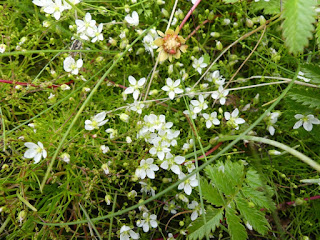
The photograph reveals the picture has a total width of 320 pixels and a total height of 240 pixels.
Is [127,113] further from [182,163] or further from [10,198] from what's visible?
[10,198]

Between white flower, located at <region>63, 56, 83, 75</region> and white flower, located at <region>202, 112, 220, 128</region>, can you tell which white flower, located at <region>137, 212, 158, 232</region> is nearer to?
white flower, located at <region>202, 112, 220, 128</region>

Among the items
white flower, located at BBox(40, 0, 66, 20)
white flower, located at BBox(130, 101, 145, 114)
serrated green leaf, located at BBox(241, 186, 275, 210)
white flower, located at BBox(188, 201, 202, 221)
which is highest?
white flower, located at BBox(40, 0, 66, 20)

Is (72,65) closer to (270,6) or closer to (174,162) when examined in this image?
(174,162)

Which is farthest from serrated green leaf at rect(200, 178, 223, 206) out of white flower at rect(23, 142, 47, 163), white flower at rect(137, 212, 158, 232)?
white flower at rect(23, 142, 47, 163)

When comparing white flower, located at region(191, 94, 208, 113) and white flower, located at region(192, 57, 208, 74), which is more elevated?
white flower, located at region(192, 57, 208, 74)

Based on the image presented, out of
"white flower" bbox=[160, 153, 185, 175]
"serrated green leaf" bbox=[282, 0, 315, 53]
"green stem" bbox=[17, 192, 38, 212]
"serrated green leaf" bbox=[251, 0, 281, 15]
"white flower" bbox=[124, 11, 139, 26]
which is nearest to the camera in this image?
"serrated green leaf" bbox=[282, 0, 315, 53]

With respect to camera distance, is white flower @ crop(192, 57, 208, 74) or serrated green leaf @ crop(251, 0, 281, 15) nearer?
serrated green leaf @ crop(251, 0, 281, 15)

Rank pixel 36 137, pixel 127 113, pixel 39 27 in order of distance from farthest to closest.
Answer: pixel 39 27 → pixel 36 137 → pixel 127 113

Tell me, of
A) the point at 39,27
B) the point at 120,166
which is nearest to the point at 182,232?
the point at 120,166
